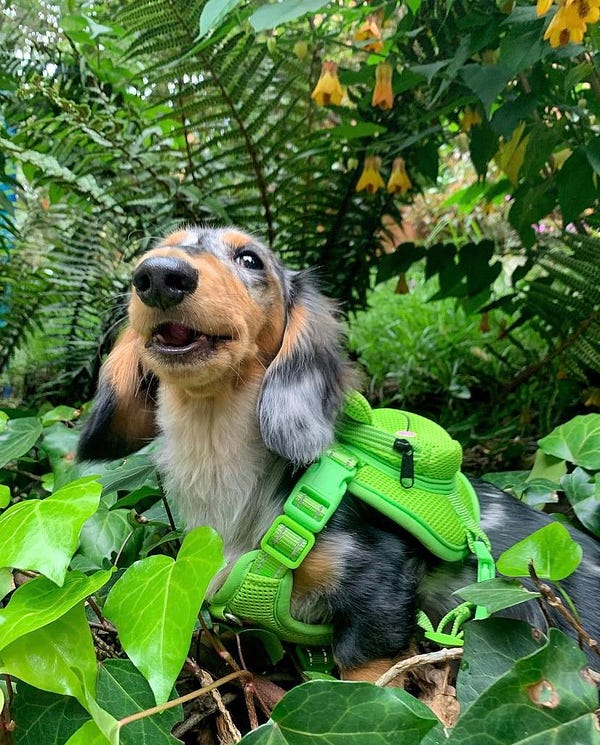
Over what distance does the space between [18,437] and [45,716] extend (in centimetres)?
99

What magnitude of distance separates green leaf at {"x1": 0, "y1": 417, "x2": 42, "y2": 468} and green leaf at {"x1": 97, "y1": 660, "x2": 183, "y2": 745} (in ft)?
2.91

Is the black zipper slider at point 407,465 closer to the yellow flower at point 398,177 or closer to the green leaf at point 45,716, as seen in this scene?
the green leaf at point 45,716

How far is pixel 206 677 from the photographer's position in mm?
1153

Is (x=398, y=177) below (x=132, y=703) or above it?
above

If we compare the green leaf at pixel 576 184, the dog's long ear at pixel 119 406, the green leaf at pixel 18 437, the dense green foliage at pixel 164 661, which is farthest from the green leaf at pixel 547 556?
the green leaf at pixel 18 437

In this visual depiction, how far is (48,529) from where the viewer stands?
3.17 ft

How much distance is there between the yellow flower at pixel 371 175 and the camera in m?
2.41

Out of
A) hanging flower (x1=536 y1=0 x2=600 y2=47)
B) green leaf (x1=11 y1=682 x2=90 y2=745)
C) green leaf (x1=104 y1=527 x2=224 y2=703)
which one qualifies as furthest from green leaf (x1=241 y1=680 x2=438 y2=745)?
hanging flower (x1=536 y1=0 x2=600 y2=47)

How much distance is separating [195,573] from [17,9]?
2.61 m

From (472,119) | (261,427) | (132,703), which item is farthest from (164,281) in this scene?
(472,119)

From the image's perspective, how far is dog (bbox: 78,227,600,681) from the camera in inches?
51.8

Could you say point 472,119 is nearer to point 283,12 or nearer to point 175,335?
point 283,12

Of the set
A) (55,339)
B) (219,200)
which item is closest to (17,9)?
(219,200)

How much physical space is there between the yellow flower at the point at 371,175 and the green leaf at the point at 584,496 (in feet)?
4.12
